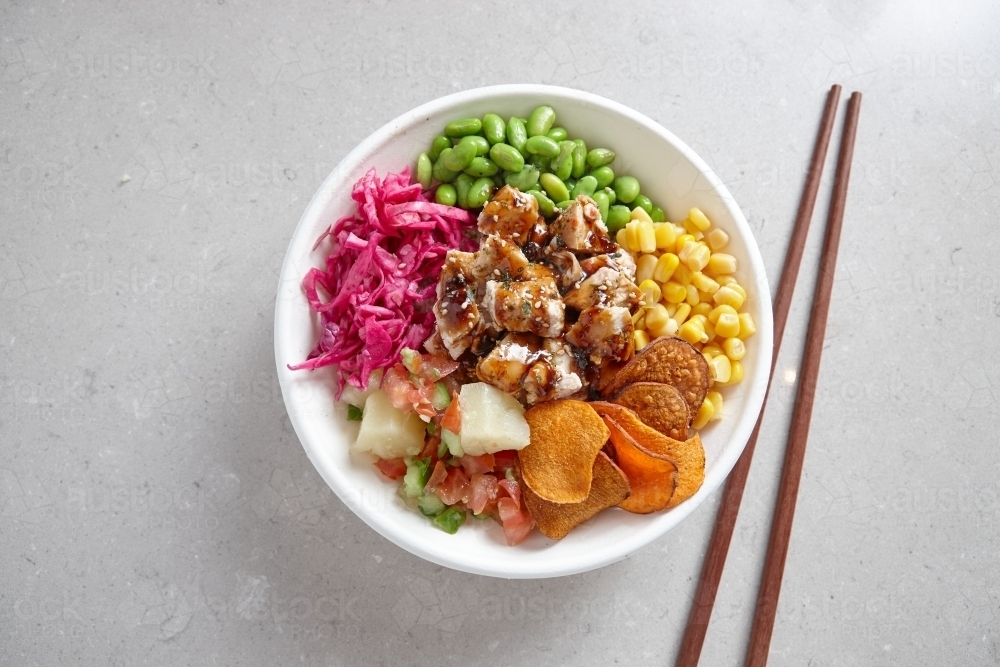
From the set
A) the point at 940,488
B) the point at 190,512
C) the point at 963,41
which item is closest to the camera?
the point at 190,512

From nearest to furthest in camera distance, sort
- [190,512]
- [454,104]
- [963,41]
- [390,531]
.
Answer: [390,531]
[454,104]
[190,512]
[963,41]

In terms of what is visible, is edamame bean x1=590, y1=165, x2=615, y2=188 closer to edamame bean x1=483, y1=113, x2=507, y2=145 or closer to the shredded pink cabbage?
edamame bean x1=483, y1=113, x2=507, y2=145

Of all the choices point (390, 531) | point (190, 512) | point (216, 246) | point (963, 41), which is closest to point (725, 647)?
point (390, 531)

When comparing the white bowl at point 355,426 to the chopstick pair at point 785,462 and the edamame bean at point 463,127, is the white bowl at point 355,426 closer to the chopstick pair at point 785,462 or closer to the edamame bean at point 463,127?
the edamame bean at point 463,127

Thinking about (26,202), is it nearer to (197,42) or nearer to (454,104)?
(197,42)

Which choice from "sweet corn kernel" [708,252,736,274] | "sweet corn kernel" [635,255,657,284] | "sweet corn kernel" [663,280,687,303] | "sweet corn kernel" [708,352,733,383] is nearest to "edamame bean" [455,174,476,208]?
"sweet corn kernel" [635,255,657,284]

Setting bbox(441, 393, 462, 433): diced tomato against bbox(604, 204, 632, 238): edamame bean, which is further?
bbox(604, 204, 632, 238): edamame bean

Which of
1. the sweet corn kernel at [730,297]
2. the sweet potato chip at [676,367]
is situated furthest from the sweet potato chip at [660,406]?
the sweet corn kernel at [730,297]
